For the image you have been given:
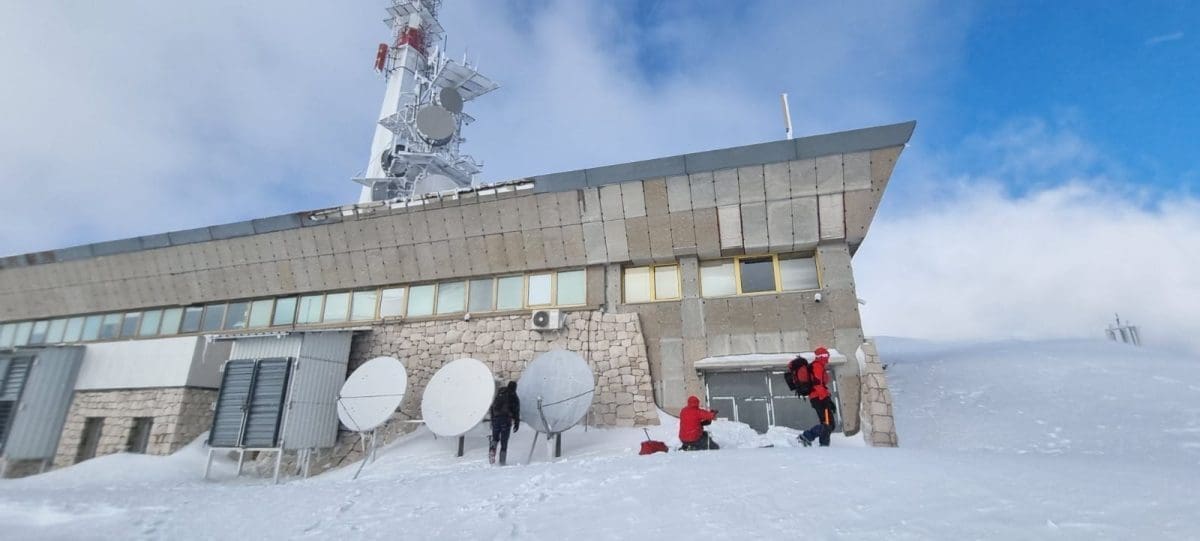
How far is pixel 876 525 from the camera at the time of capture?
409 centimetres

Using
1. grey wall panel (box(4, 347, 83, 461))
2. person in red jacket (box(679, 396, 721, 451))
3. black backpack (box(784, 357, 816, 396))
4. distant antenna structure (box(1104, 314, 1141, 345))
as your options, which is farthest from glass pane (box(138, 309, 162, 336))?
→ distant antenna structure (box(1104, 314, 1141, 345))

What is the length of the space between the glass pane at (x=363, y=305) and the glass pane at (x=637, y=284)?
25.3 feet

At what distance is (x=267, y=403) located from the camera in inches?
494

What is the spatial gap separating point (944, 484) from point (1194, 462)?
19.0ft

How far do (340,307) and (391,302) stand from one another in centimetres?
182

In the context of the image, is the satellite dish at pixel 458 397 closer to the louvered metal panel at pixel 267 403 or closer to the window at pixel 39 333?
the louvered metal panel at pixel 267 403

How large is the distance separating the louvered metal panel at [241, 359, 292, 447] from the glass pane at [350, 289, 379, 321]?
3.33 metres

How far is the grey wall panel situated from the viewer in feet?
50.7

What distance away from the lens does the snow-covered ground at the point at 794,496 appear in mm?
4121

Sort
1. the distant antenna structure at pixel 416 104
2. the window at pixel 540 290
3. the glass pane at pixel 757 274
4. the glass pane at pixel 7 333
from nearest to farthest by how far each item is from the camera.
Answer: the glass pane at pixel 757 274 → the window at pixel 540 290 → the glass pane at pixel 7 333 → the distant antenna structure at pixel 416 104

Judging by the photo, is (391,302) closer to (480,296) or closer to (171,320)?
(480,296)

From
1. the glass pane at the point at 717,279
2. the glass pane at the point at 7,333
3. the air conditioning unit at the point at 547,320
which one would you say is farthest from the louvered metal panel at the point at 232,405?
the glass pane at the point at 7,333

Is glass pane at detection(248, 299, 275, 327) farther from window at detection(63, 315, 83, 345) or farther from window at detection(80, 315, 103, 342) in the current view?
window at detection(63, 315, 83, 345)

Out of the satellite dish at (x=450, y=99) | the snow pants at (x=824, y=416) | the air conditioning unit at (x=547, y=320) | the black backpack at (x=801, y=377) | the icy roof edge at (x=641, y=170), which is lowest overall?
the snow pants at (x=824, y=416)
